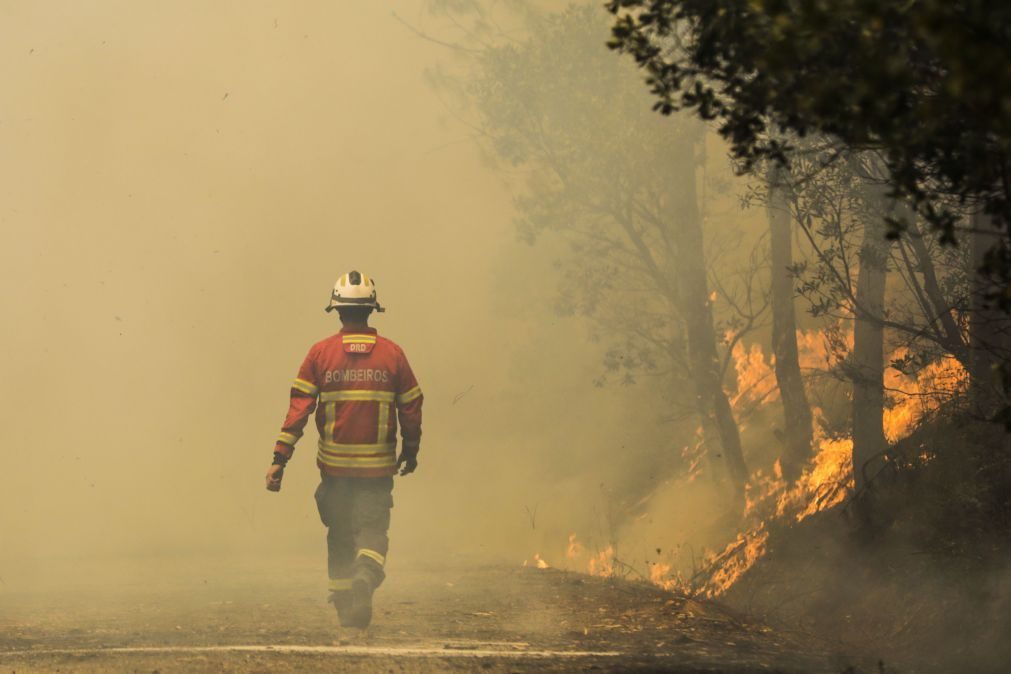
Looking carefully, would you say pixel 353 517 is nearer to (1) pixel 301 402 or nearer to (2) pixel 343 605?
(2) pixel 343 605

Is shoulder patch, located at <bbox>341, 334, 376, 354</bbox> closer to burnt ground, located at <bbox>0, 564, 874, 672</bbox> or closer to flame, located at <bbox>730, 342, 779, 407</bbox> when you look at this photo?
burnt ground, located at <bbox>0, 564, 874, 672</bbox>

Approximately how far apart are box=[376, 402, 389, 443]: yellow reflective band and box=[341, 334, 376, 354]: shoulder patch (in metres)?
0.39

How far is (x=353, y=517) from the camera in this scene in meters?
9.72

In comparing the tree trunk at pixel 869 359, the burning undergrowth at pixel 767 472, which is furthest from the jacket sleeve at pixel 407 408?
the tree trunk at pixel 869 359

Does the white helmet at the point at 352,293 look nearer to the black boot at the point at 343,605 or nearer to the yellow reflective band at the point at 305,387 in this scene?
the yellow reflective band at the point at 305,387

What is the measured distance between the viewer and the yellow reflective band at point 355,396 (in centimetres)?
983

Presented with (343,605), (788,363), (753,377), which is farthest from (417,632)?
(753,377)

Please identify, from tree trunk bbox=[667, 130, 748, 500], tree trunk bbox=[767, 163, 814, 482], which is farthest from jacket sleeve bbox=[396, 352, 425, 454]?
tree trunk bbox=[667, 130, 748, 500]

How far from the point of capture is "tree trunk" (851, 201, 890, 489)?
42.3 ft

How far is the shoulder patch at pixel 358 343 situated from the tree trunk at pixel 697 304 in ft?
29.7

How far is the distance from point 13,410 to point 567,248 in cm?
1207

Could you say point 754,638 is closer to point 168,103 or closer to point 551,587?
point 551,587

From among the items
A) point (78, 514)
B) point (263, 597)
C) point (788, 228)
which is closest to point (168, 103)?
point (78, 514)

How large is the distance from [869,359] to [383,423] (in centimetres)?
550
